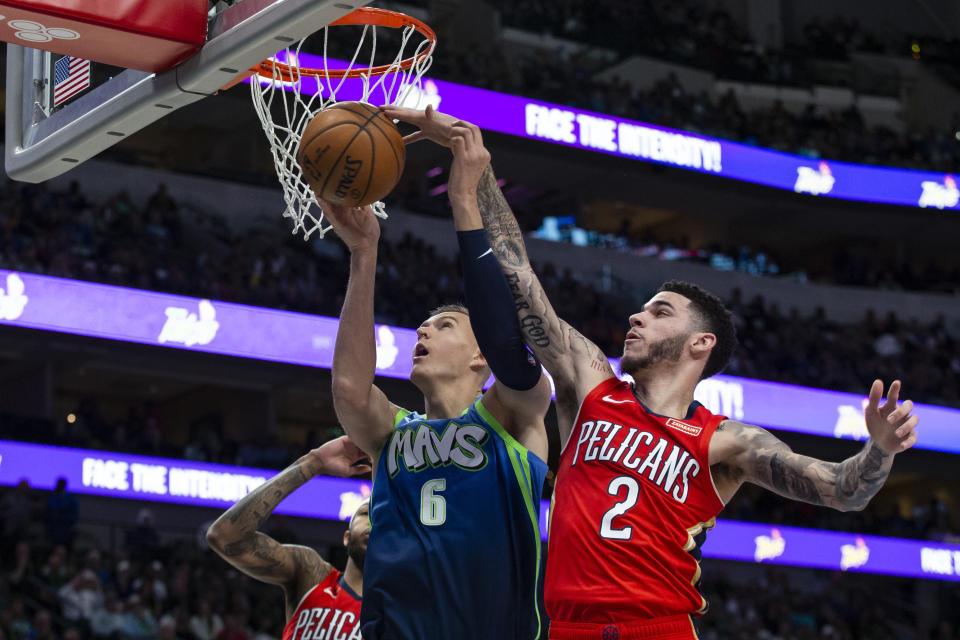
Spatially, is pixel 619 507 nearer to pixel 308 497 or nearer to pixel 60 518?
pixel 60 518

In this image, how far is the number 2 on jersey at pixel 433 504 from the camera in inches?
151

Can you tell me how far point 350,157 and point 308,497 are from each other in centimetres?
1297

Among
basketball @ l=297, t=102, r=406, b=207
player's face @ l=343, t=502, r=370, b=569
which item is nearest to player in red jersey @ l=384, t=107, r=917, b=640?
basketball @ l=297, t=102, r=406, b=207

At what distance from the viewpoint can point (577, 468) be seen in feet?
12.7

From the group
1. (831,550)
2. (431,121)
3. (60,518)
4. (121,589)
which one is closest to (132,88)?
(431,121)

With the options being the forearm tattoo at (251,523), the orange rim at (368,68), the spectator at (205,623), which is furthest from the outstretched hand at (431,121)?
the spectator at (205,623)

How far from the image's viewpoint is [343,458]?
469 cm

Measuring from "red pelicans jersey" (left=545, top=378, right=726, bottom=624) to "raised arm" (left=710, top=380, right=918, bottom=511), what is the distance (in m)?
0.09

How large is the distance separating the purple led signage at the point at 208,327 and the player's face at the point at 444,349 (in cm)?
1117

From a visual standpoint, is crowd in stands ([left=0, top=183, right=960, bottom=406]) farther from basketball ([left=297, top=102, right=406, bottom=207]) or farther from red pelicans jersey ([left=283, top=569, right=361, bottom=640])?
basketball ([left=297, top=102, right=406, bottom=207])

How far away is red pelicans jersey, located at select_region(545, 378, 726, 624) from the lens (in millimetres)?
3650

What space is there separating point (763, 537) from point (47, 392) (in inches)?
428

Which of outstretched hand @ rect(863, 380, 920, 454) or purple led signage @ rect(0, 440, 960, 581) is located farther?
purple led signage @ rect(0, 440, 960, 581)

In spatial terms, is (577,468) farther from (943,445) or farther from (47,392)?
(943,445)
